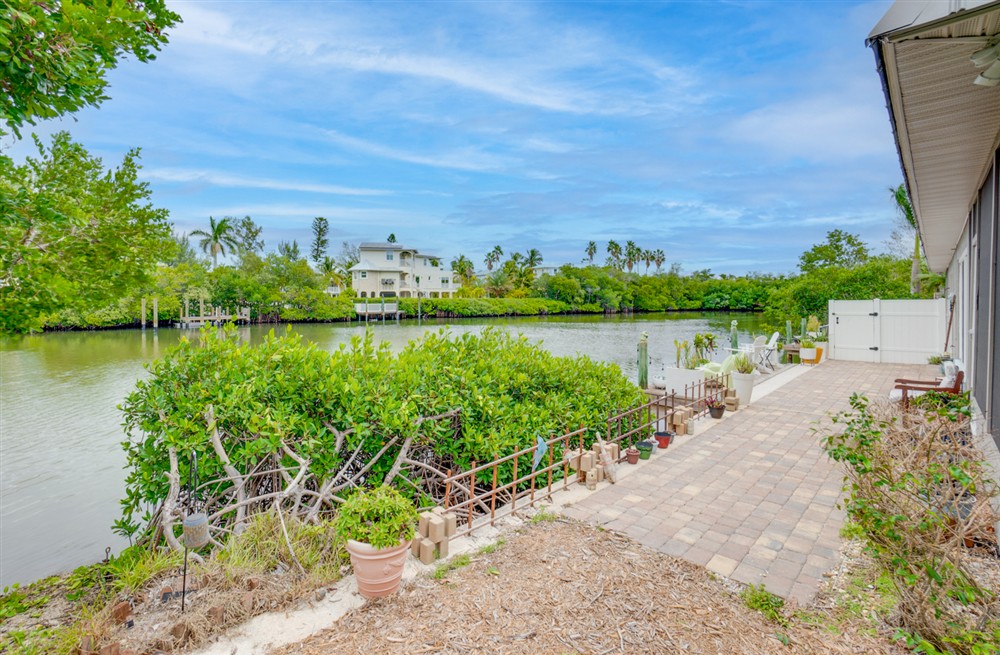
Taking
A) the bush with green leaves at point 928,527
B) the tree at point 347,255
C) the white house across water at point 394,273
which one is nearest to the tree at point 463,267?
the white house across water at point 394,273

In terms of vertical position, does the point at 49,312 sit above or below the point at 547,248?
below

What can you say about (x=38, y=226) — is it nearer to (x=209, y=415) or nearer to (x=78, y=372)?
(x=209, y=415)

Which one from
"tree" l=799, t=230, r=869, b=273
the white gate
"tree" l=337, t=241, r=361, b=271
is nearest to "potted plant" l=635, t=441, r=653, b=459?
the white gate

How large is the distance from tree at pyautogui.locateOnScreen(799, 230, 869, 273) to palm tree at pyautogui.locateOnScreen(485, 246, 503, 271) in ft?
205

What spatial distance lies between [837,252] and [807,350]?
1692 cm

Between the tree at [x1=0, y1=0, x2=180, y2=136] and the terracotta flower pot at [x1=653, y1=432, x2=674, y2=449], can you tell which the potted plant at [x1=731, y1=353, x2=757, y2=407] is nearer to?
the terracotta flower pot at [x1=653, y1=432, x2=674, y2=449]

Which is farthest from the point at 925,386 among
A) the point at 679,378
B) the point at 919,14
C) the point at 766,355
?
the point at 919,14

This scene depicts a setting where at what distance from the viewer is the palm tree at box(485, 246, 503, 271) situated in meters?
86.4

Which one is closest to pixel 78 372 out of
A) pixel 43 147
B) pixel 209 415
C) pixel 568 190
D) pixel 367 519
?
pixel 43 147

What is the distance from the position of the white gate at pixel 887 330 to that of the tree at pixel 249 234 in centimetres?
6772

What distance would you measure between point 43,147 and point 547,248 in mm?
86888

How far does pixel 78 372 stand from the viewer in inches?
670

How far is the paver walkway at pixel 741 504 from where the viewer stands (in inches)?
138

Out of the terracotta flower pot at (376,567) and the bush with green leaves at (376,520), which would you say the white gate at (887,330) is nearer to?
the bush with green leaves at (376,520)
